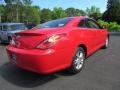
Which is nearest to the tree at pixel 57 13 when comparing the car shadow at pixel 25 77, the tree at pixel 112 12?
the tree at pixel 112 12

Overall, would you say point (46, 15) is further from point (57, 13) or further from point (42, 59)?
point (42, 59)

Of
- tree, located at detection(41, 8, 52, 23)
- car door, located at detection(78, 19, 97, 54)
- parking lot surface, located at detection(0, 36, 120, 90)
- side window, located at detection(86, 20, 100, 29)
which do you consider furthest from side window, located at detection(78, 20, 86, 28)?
tree, located at detection(41, 8, 52, 23)

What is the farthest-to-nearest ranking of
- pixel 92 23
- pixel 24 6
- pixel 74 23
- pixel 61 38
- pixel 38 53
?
pixel 24 6
pixel 92 23
pixel 74 23
pixel 61 38
pixel 38 53

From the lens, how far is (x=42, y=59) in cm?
506

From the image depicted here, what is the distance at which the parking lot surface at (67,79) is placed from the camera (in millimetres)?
5227

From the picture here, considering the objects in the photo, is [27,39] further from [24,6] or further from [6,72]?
[24,6]

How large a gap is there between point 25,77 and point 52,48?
4.06ft

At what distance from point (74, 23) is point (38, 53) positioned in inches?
64.0

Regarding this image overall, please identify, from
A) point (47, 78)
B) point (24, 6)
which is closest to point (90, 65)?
point (47, 78)

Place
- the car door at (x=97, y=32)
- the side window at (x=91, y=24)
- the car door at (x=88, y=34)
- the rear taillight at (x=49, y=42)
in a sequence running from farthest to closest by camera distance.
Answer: the car door at (x=97, y=32) → the side window at (x=91, y=24) → the car door at (x=88, y=34) → the rear taillight at (x=49, y=42)

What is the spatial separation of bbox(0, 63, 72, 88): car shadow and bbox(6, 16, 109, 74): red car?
1.31 ft

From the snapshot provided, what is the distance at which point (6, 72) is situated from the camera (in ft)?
21.0

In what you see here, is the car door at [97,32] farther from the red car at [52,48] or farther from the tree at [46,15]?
the tree at [46,15]

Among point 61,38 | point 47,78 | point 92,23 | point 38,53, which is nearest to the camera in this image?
point 38,53
